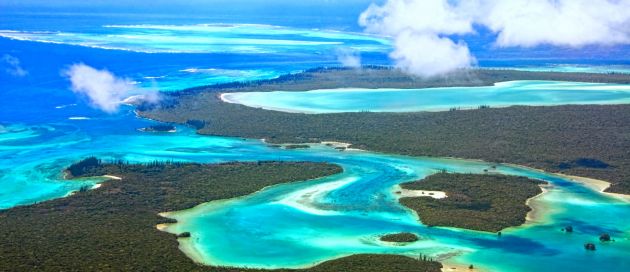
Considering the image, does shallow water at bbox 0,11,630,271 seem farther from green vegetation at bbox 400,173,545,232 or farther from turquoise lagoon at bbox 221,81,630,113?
turquoise lagoon at bbox 221,81,630,113

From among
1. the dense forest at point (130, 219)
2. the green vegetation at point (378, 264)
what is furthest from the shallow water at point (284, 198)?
the dense forest at point (130, 219)

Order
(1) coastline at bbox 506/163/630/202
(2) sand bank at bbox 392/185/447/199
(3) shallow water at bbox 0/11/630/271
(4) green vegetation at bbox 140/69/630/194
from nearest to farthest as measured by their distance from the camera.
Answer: (3) shallow water at bbox 0/11/630/271
(2) sand bank at bbox 392/185/447/199
(1) coastline at bbox 506/163/630/202
(4) green vegetation at bbox 140/69/630/194

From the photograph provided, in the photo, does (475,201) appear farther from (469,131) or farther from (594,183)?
(469,131)

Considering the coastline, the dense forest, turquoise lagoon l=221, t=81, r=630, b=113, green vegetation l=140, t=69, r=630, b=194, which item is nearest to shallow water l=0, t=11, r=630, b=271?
the coastline

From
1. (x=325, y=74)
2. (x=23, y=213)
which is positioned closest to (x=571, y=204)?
(x=23, y=213)

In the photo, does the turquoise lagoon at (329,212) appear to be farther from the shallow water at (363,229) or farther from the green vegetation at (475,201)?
the green vegetation at (475,201)

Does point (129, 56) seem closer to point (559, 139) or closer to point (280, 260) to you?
point (559, 139)
